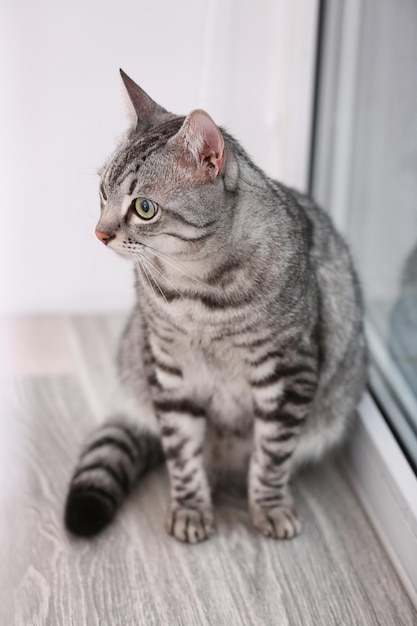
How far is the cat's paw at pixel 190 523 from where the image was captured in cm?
170

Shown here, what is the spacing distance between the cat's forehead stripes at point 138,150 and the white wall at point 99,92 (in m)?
0.61

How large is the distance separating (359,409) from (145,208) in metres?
0.83

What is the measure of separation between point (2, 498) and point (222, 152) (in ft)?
3.04

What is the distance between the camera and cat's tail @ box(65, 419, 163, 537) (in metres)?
1.66

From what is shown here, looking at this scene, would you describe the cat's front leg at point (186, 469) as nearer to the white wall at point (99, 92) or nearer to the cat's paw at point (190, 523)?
the cat's paw at point (190, 523)

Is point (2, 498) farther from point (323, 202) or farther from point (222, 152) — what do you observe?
point (323, 202)

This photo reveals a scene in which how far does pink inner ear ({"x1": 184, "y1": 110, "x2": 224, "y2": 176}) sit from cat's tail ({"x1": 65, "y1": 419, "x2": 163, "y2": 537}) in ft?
A: 2.36

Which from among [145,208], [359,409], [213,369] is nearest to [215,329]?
[213,369]

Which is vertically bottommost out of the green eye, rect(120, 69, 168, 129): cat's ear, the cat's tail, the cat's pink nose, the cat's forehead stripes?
the cat's tail

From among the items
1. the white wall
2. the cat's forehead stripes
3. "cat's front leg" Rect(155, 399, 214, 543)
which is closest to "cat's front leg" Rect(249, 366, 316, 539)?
"cat's front leg" Rect(155, 399, 214, 543)

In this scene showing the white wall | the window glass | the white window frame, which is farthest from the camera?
the white wall

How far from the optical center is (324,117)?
234 cm

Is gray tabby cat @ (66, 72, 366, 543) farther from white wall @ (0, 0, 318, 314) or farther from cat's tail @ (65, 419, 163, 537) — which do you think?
white wall @ (0, 0, 318, 314)

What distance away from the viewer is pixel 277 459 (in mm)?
1683
